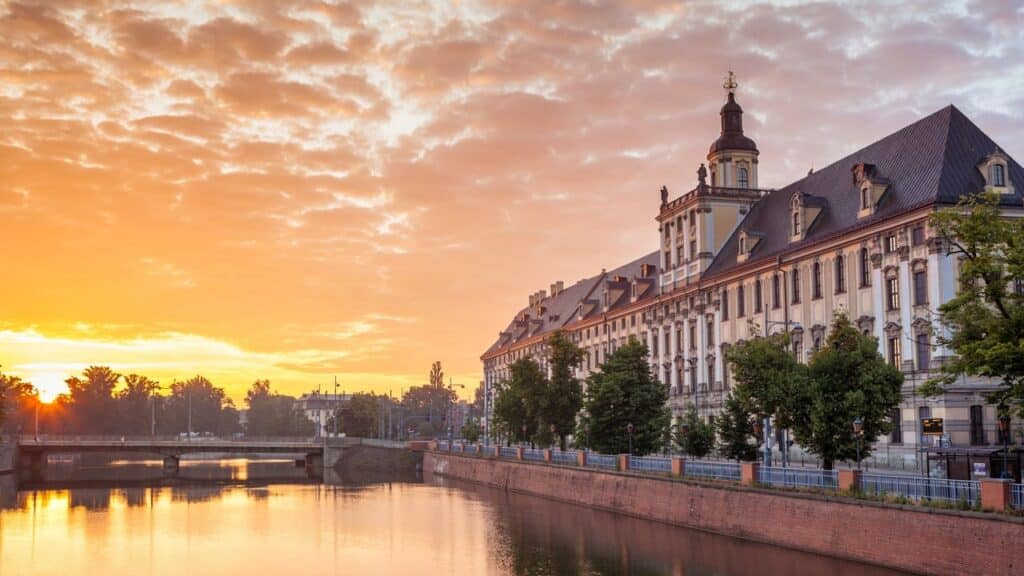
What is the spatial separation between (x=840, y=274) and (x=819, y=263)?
2.67 m

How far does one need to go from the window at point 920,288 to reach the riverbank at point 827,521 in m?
16.2

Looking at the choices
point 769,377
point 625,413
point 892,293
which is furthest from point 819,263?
point 769,377

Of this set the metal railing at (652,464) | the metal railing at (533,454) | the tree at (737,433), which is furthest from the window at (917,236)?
the metal railing at (533,454)

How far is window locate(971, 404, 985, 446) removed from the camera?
179 ft

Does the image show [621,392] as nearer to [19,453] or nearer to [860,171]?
[860,171]

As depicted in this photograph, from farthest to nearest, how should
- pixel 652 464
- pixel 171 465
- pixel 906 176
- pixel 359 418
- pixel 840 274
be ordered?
pixel 359 418, pixel 171 465, pixel 840 274, pixel 906 176, pixel 652 464

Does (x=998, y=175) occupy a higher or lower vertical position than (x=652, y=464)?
higher

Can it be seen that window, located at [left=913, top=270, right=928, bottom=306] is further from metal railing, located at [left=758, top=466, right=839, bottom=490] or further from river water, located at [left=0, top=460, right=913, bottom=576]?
river water, located at [left=0, top=460, right=913, bottom=576]

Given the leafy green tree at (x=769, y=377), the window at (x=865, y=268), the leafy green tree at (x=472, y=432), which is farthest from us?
the leafy green tree at (x=472, y=432)

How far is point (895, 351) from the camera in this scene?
5906 cm

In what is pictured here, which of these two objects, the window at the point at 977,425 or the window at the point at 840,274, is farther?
the window at the point at 840,274

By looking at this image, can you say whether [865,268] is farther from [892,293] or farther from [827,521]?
[827,521]

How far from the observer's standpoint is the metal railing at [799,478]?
43125 millimetres

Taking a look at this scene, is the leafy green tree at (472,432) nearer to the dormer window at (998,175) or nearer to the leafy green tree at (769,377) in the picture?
the dormer window at (998,175)
